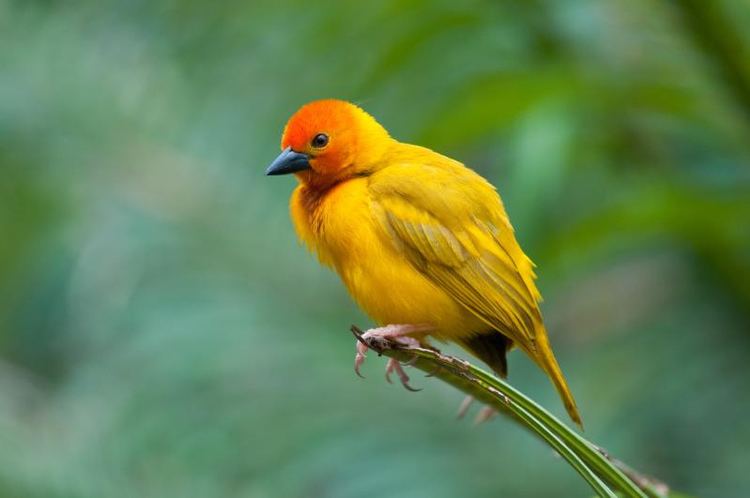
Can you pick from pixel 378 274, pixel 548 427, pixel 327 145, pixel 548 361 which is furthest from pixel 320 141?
pixel 548 427

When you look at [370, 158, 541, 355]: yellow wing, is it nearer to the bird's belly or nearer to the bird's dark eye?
the bird's belly

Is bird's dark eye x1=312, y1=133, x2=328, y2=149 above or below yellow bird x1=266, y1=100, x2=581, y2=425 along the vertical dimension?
above

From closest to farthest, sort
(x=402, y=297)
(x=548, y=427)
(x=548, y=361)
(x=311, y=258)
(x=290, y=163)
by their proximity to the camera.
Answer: (x=548, y=427), (x=548, y=361), (x=402, y=297), (x=290, y=163), (x=311, y=258)

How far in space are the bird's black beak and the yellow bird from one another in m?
0.08

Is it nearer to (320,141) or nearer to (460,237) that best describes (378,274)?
(460,237)

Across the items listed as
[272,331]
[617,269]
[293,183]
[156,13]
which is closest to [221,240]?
[293,183]

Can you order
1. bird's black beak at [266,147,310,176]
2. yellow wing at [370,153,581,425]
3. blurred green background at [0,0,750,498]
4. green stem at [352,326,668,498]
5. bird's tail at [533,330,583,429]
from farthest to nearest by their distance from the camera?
blurred green background at [0,0,750,498], bird's black beak at [266,147,310,176], yellow wing at [370,153,581,425], bird's tail at [533,330,583,429], green stem at [352,326,668,498]

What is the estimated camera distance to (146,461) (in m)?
→ 4.44

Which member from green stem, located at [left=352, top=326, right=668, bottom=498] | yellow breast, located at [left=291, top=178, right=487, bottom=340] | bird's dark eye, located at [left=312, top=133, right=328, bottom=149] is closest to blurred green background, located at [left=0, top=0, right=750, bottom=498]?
bird's dark eye, located at [left=312, top=133, right=328, bottom=149]

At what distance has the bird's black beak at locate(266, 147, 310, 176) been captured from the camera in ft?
9.97

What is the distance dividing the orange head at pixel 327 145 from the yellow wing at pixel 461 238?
0.19 metres

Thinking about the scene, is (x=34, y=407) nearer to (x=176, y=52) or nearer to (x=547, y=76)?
(x=176, y=52)

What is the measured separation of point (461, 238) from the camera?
276 centimetres

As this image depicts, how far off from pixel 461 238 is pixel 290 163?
1.79ft
